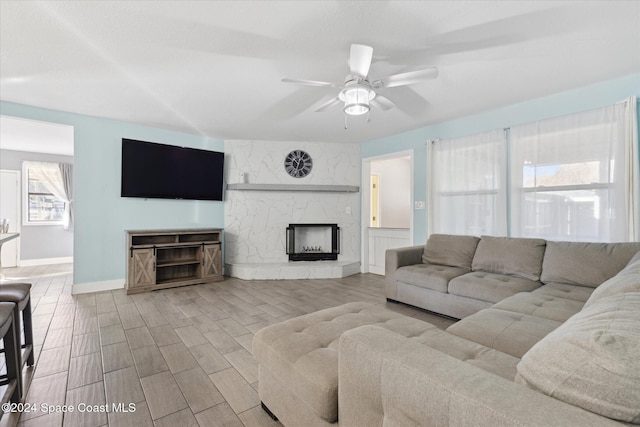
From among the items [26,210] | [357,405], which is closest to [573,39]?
[357,405]

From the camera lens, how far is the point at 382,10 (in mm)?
1812

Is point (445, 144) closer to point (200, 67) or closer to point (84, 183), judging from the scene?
point (200, 67)

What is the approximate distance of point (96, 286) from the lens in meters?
3.94

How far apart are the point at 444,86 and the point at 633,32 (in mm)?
1299

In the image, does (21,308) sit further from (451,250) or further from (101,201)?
(451,250)

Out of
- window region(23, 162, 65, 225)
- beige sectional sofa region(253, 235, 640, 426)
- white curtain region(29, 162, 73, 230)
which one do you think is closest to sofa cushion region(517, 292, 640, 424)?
beige sectional sofa region(253, 235, 640, 426)

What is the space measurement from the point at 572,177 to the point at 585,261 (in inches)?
40.9

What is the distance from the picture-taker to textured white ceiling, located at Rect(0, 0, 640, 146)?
1834 millimetres

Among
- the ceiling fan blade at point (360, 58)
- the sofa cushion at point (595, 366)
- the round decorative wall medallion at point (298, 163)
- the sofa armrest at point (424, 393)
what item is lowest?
the sofa armrest at point (424, 393)

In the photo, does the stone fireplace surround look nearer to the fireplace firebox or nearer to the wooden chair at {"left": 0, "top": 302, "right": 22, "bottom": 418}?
the fireplace firebox

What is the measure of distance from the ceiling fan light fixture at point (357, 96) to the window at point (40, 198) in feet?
23.1

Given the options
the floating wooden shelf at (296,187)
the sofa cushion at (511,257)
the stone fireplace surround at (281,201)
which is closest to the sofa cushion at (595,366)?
the sofa cushion at (511,257)

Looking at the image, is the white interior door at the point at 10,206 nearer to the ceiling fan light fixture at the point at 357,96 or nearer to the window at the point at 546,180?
the ceiling fan light fixture at the point at 357,96

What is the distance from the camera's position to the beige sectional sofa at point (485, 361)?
63 cm
